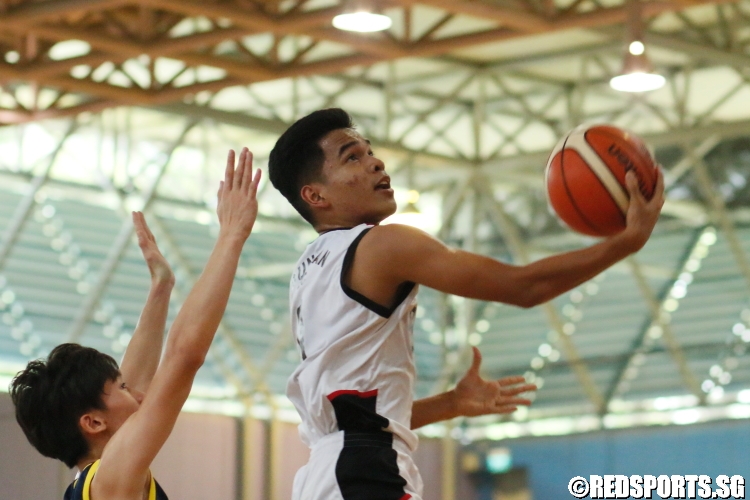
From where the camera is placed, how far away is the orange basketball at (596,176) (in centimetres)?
404

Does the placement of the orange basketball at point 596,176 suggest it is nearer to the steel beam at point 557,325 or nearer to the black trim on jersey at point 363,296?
the black trim on jersey at point 363,296

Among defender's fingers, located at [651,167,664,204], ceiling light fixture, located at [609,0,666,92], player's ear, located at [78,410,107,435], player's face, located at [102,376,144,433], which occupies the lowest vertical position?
player's ear, located at [78,410,107,435]

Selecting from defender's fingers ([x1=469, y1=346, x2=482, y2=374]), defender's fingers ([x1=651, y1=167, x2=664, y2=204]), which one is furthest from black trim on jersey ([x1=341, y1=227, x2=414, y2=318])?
defender's fingers ([x1=651, y1=167, x2=664, y2=204])

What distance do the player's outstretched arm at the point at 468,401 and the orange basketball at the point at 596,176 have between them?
0.56 metres

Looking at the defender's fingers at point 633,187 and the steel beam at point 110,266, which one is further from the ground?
the steel beam at point 110,266

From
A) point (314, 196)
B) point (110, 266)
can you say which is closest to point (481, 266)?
point (314, 196)

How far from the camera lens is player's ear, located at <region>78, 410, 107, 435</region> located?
3572 millimetres

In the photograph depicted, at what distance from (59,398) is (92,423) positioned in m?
0.11


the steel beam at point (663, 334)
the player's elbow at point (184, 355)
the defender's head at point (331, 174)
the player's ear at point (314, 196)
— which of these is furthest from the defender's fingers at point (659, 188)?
the steel beam at point (663, 334)

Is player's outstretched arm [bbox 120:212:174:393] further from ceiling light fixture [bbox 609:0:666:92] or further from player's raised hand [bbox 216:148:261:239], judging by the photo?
ceiling light fixture [bbox 609:0:666:92]

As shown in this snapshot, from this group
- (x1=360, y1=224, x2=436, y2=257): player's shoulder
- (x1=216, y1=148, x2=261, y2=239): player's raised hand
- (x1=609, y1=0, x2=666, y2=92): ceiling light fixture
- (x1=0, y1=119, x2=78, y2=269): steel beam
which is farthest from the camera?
(x1=0, y1=119, x2=78, y2=269): steel beam

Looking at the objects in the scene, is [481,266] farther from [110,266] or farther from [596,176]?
[110,266]

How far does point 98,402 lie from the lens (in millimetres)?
3590

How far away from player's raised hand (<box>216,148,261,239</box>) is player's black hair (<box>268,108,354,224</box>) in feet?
2.19
